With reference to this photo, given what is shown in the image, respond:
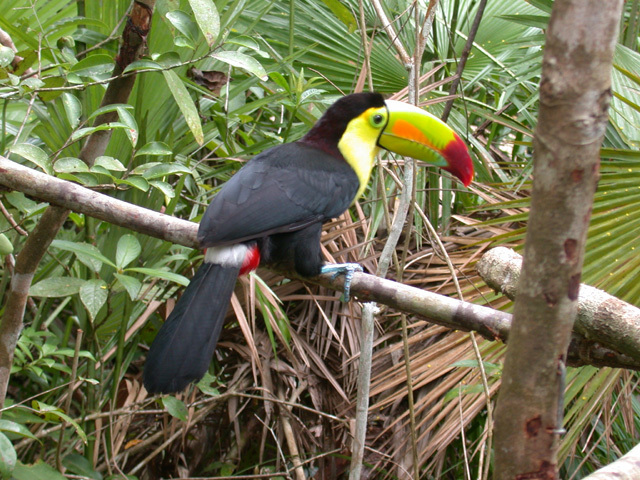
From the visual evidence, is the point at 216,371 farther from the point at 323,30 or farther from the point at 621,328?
the point at 621,328

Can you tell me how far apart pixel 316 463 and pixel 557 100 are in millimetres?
2814

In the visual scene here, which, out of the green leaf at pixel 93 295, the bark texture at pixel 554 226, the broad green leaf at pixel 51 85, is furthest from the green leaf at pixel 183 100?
the bark texture at pixel 554 226

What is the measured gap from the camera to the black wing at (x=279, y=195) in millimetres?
2227

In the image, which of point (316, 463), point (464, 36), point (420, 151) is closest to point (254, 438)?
point (316, 463)

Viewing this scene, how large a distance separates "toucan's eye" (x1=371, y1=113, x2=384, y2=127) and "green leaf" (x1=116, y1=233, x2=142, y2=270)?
1.06 meters

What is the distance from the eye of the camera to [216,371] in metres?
3.39

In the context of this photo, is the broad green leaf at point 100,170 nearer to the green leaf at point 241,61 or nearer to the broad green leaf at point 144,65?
the broad green leaf at point 144,65

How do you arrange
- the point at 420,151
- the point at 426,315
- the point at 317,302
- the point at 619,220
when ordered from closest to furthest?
the point at 426,315
the point at 619,220
the point at 420,151
the point at 317,302

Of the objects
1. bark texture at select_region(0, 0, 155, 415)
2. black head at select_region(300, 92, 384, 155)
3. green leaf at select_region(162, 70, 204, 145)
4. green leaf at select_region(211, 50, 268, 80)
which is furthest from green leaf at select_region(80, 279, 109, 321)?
black head at select_region(300, 92, 384, 155)

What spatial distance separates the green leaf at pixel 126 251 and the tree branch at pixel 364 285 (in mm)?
100

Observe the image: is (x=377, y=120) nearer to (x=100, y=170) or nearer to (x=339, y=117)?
(x=339, y=117)

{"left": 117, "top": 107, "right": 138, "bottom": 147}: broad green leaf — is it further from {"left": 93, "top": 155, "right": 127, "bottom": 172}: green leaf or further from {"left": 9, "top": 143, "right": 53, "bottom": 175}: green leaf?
{"left": 9, "top": 143, "right": 53, "bottom": 175}: green leaf

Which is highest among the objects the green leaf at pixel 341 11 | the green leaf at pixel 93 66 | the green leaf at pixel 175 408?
the green leaf at pixel 341 11

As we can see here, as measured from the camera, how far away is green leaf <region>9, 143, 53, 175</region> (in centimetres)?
207
